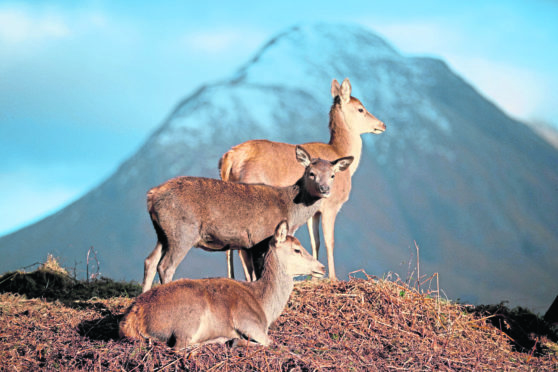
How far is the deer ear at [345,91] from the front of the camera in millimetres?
12418

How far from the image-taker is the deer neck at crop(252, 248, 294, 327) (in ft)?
22.4

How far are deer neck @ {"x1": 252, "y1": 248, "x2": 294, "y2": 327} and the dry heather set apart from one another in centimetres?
36

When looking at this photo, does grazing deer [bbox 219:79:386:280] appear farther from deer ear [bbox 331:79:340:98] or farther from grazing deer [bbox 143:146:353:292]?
grazing deer [bbox 143:146:353:292]

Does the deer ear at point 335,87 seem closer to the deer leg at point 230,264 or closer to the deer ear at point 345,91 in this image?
the deer ear at point 345,91

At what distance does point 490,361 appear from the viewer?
24.6 feet

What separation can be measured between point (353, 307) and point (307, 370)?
252 centimetres

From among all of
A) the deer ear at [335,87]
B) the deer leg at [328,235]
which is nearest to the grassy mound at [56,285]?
the deer leg at [328,235]

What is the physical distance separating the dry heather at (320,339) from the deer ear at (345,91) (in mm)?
4449

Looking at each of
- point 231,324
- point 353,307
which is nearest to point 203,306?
point 231,324

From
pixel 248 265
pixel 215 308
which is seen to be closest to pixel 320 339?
pixel 215 308

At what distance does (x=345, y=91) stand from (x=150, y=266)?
624 cm

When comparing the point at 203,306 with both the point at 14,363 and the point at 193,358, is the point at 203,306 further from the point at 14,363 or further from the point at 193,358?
the point at 14,363

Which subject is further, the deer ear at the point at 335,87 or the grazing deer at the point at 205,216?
the deer ear at the point at 335,87

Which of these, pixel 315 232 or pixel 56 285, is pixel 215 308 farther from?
pixel 56 285
